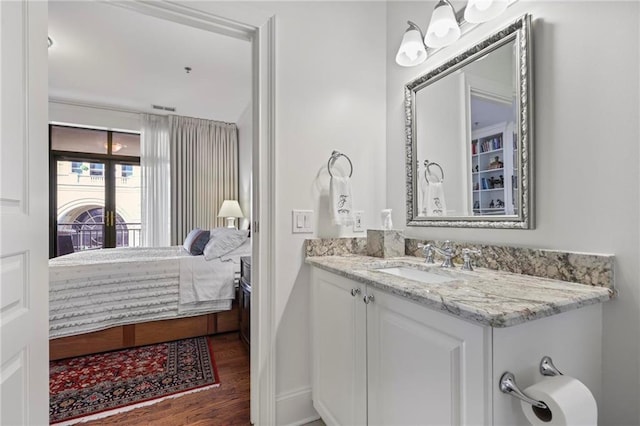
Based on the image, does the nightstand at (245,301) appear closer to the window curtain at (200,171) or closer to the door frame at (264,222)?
the door frame at (264,222)

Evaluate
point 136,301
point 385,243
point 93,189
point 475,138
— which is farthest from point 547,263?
point 93,189

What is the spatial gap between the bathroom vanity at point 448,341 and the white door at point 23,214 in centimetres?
103

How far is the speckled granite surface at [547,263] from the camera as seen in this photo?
37.0 inches

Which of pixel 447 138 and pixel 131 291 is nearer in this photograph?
pixel 447 138

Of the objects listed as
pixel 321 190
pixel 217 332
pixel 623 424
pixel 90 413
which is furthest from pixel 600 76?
pixel 217 332

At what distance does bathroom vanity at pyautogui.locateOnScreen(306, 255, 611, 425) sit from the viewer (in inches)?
28.5

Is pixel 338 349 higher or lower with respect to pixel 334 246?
lower

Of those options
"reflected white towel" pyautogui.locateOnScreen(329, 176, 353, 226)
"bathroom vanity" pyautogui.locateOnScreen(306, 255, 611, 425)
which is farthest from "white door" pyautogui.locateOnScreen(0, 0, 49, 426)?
"reflected white towel" pyautogui.locateOnScreen(329, 176, 353, 226)

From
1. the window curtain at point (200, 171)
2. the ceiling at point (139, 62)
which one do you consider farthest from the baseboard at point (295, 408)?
the window curtain at point (200, 171)

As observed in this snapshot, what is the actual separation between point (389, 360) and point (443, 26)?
1429 mm

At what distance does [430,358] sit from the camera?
34.1 inches

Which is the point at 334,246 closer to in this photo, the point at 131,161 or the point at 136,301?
the point at 136,301

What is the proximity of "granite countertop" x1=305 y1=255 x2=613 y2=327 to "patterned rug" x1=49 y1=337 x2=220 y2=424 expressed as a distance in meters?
1.51

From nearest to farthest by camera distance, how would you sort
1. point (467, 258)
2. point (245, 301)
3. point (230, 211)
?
1. point (467, 258)
2. point (245, 301)
3. point (230, 211)
